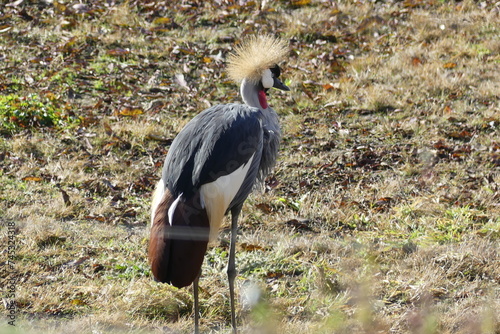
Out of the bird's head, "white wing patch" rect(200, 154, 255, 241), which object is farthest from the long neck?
"white wing patch" rect(200, 154, 255, 241)

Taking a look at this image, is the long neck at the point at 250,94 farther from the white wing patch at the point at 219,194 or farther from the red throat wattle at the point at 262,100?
the white wing patch at the point at 219,194

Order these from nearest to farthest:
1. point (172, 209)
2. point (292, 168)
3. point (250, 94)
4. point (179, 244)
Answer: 1. point (179, 244)
2. point (172, 209)
3. point (250, 94)
4. point (292, 168)

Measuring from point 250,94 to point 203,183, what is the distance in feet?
3.89

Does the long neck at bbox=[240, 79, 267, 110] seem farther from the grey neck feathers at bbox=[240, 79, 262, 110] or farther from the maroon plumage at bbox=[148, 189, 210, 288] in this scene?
the maroon plumage at bbox=[148, 189, 210, 288]

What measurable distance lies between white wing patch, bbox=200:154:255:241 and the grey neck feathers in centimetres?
75

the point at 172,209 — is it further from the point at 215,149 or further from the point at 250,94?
the point at 250,94

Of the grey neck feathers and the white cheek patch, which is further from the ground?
the white cheek patch

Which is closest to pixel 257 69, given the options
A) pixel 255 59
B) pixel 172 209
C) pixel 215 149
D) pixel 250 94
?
pixel 255 59

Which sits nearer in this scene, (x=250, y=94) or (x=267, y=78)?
(x=250, y=94)

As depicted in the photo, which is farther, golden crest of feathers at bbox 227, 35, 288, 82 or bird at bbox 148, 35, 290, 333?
golden crest of feathers at bbox 227, 35, 288, 82

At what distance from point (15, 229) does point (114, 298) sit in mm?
1194

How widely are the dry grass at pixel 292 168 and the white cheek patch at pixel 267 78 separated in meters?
0.97

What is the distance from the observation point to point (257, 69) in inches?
186

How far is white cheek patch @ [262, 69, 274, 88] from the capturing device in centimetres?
475
